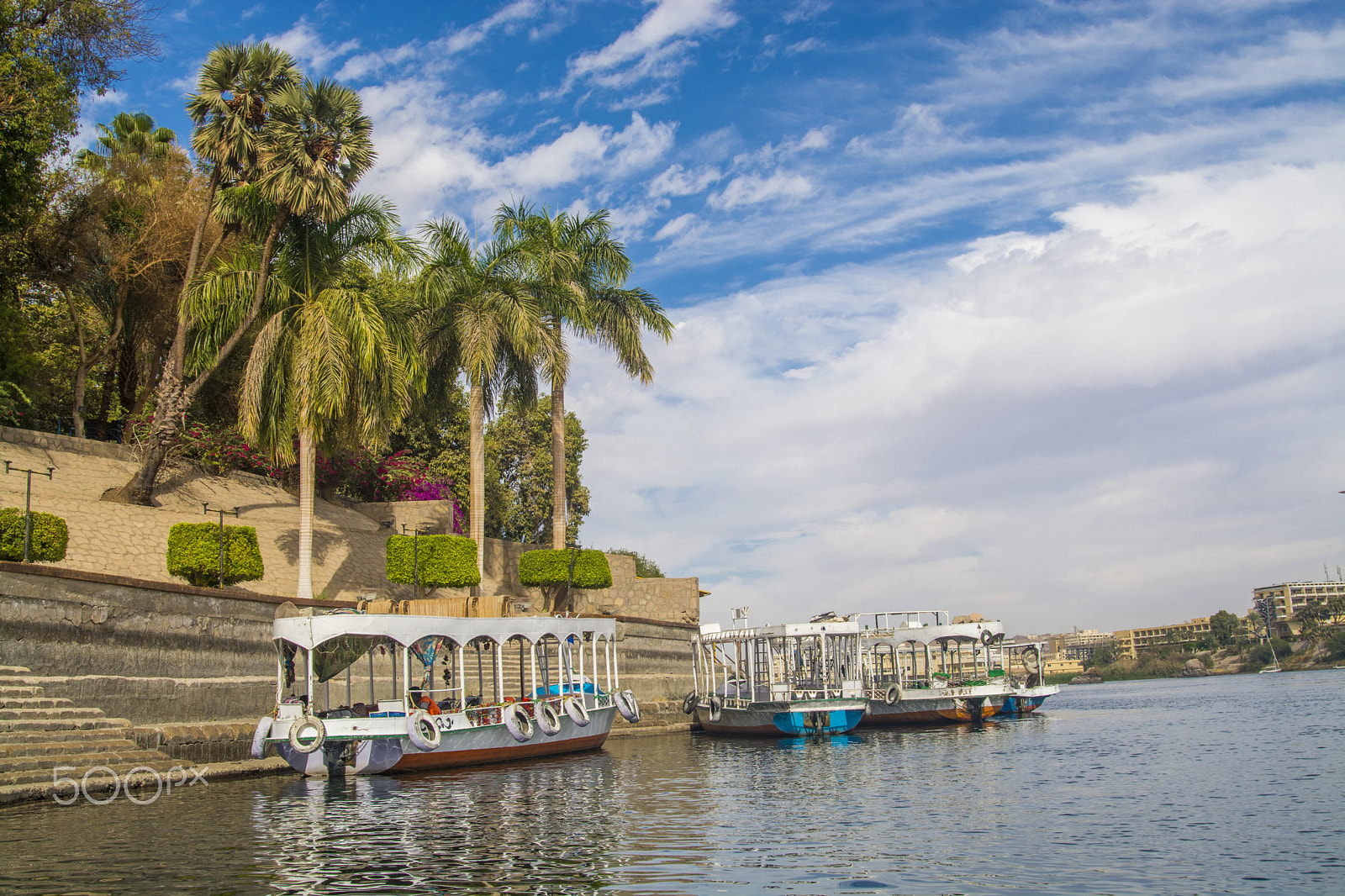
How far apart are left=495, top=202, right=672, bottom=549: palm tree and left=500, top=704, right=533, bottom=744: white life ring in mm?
11744

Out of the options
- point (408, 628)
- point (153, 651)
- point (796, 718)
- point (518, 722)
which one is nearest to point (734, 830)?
point (408, 628)

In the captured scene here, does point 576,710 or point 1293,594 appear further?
point 1293,594

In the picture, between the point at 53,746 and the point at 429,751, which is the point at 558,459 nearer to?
the point at 429,751

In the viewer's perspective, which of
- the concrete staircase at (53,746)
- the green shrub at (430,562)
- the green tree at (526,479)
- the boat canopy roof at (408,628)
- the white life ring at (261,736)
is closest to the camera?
the concrete staircase at (53,746)

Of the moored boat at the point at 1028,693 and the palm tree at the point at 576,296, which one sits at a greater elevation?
the palm tree at the point at 576,296

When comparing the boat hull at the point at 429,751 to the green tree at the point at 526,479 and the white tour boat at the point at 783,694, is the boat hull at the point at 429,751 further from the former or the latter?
the green tree at the point at 526,479

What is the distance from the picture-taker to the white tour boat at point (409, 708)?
19609 mm

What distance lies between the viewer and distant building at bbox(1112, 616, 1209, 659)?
414ft

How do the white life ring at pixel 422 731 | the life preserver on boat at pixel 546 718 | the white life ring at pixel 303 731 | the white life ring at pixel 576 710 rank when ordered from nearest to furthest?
1. the white life ring at pixel 303 731
2. the white life ring at pixel 422 731
3. the life preserver on boat at pixel 546 718
4. the white life ring at pixel 576 710

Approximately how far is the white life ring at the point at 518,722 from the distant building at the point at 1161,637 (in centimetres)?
11736

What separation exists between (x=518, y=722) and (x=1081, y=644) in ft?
506

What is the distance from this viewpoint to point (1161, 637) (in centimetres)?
13788

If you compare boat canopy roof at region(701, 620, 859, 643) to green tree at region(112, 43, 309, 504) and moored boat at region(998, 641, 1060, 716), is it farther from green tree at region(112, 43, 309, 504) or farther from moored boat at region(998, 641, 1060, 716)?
green tree at region(112, 43, 309, 504)

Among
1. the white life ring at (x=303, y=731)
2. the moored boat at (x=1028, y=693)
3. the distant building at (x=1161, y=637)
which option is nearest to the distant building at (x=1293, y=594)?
the distant building at (x=1161, y=637)
